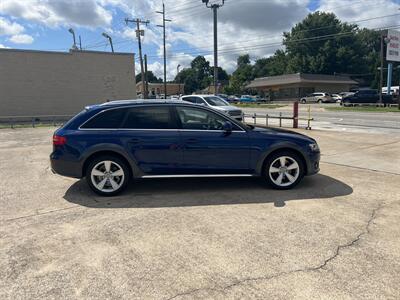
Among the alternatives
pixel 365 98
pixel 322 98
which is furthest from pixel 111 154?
pixel 322 98

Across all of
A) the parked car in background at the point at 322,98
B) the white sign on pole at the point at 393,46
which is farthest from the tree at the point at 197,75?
the white sign on pole at the point at 393,46

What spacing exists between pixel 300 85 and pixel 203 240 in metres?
66.4

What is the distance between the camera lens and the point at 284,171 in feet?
20.0

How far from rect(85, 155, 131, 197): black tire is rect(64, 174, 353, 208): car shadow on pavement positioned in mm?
114

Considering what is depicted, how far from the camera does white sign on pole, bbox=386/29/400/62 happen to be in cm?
3881

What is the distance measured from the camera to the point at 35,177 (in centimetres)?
738

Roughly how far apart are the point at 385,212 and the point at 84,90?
85.2 ft

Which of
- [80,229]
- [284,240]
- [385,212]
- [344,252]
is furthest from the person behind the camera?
[385,212]

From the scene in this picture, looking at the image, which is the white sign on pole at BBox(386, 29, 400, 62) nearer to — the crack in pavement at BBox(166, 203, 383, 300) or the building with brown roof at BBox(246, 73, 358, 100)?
the building with brown roof at BBox(246, 73, 358, 100)

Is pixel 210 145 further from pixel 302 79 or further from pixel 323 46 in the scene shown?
pixel 323 46

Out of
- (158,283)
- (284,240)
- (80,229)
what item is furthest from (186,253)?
(80,229)

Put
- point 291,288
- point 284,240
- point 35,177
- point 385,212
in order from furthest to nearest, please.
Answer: point 35,177 < point 385,212 < point 284,240 < point 291,288

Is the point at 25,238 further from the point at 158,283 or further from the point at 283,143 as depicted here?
the point at 283,143

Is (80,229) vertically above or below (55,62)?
below
